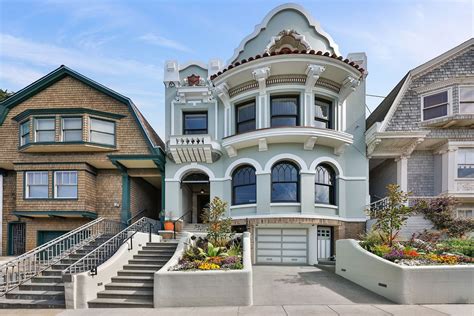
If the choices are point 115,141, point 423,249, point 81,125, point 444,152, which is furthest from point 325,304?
point 81,125

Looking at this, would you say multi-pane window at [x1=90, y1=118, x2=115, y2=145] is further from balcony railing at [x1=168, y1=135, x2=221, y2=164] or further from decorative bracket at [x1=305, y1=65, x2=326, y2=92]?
decorative bracket at [x1=305, y1=65, x2=326, y2=92]

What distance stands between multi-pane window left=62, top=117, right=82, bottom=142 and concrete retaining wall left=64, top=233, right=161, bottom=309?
691 cm

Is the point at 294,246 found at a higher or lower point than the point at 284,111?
lower

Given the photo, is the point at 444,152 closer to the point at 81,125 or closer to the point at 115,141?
the point at 115,141

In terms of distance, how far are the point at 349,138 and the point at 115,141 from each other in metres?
11.0

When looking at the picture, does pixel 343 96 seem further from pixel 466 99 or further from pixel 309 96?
pixel 466 99

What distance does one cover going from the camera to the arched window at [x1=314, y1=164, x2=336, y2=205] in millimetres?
14246

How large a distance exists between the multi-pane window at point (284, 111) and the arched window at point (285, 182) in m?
1.84

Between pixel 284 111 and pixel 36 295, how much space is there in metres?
11.4

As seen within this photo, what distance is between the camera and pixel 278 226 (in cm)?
1397

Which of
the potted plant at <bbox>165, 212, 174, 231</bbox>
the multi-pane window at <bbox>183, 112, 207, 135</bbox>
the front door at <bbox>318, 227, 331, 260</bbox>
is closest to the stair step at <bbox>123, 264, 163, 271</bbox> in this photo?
the potted plant at <bbox>165, 212, 174, 231</bbox>

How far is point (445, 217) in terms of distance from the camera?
1272cm

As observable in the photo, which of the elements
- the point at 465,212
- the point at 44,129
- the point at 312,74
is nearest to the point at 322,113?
the point at 312,74

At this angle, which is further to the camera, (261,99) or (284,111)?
(284,111)
